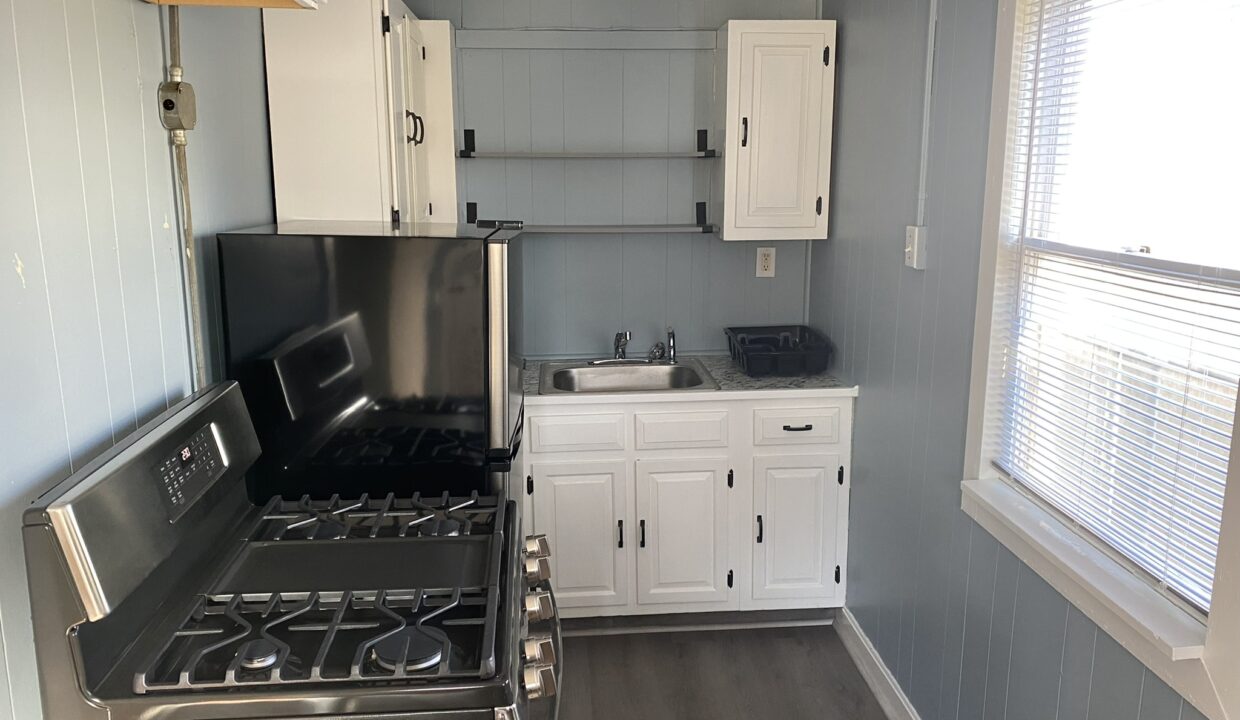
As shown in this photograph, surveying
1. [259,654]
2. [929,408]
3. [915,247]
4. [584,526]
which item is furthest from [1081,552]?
[584,526]

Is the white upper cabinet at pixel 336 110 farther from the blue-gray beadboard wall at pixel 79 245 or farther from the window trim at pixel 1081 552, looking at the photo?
the window trim at pixel 1081 552

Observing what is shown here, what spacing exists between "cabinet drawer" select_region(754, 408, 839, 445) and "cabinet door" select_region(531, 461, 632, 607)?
1.51 feet

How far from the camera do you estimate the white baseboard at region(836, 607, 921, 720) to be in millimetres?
2613

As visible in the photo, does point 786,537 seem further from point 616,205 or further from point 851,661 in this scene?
point 616,205

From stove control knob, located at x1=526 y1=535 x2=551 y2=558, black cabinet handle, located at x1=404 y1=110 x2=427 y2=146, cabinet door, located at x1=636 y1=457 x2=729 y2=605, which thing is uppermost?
black cabinet handle, located at x1=404 y1=110 x2=427 y2=146

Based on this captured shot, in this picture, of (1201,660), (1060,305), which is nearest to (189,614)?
(1201,660)

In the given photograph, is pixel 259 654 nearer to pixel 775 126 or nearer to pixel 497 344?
pixel 497 344

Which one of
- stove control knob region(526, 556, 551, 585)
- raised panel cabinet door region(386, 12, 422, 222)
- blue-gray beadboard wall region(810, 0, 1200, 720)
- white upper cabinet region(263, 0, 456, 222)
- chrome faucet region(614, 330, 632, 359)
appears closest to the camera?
stove control knob region(526, 556, 551, 585)

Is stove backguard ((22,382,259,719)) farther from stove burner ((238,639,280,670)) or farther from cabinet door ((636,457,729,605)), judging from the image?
cabinet door ((636,457,729,605))

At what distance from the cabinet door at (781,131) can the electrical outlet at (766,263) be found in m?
0.32

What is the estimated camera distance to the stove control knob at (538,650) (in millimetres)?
1431

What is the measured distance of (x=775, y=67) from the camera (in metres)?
3.04

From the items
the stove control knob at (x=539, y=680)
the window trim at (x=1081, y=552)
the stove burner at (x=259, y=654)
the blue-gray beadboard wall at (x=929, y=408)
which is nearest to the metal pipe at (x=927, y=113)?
the blue-gray beadboard wall at (x=929, y=408)

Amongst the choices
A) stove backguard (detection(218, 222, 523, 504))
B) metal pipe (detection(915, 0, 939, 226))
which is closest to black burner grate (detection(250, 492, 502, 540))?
stove backguard (detection(218, 222, 523, 504))
